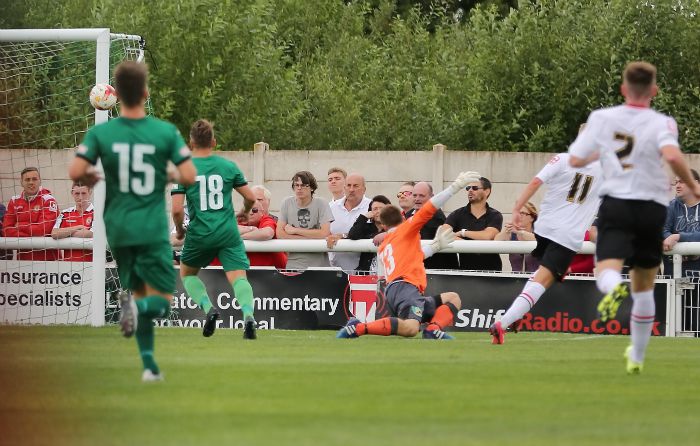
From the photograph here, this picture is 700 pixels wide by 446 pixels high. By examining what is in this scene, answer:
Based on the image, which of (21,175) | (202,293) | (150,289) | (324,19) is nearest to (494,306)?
(202,293)

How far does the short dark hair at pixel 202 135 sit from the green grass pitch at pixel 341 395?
1945mm

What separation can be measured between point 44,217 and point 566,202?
23.9ft

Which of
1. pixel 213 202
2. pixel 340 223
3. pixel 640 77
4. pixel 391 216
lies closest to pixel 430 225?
pixel 340 223

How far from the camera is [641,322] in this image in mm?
10492

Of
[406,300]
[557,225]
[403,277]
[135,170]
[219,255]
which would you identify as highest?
[135,170]

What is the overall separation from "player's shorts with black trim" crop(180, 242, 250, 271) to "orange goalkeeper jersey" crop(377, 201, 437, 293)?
143 cm

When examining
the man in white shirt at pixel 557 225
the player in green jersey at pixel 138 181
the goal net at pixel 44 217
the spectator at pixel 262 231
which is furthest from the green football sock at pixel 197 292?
the player in green jersey at pixel 138 181

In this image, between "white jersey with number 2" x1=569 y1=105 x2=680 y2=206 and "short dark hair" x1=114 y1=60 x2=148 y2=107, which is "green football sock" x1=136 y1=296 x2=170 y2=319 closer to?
"short dark hair" x1=114 y1=60 x2=148 y2=107

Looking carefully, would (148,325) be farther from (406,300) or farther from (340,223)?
(340,223)

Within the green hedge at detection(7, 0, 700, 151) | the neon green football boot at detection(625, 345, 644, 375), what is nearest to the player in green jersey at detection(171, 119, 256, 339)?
the neon green football boot at detection(625, 345, 644, 375)

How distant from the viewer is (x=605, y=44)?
2797 centimetres

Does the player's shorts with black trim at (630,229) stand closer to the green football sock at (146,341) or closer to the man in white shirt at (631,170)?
the man in white shirt at (631,170)

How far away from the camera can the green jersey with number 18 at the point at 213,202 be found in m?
13.9

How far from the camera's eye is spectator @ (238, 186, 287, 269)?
710 inches
